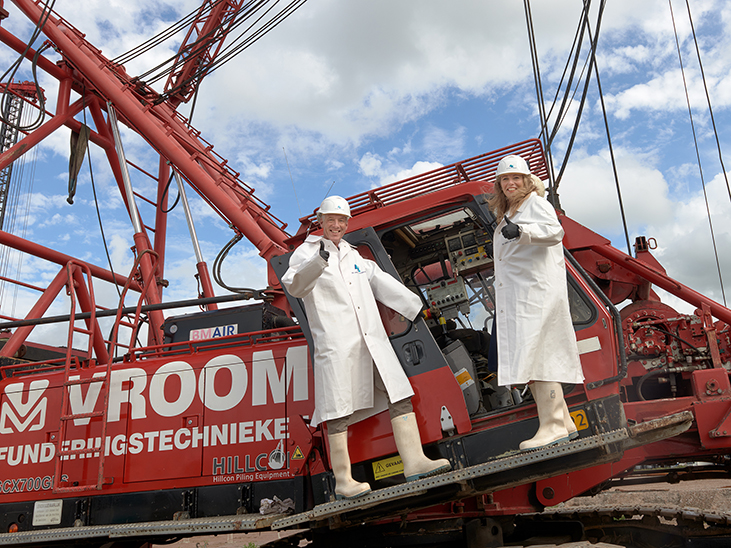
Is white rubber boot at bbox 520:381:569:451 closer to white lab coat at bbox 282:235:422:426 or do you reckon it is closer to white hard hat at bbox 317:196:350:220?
white lab coat at bbox 282:235:422:426

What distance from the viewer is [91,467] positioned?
17.8 ft

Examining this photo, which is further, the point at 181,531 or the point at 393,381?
the point at 181,531

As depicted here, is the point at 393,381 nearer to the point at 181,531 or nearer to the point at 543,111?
the point at 181,531

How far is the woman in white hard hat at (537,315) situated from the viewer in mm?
3658

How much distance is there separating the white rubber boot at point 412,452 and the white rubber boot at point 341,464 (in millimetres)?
364

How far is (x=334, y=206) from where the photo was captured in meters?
4.26

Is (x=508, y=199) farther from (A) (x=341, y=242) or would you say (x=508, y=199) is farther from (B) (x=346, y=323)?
(B) (x=346, y=323)

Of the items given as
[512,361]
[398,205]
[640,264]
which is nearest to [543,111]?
[640,264]

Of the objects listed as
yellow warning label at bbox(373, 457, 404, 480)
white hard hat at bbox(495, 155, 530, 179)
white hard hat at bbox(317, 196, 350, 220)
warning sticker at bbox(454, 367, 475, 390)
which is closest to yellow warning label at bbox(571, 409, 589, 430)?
warning sticker at bbox(454, 367, 475, 390)

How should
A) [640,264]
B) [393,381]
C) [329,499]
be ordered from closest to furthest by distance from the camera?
[393,381] < [329,499] < [640,264]

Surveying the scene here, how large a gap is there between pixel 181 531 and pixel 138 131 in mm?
7885

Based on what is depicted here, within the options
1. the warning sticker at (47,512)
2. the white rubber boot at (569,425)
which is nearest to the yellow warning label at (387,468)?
the white rubber boot at (569,425)

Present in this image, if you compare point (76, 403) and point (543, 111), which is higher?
point (543, 111)

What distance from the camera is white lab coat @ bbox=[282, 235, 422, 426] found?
3.98 metres
